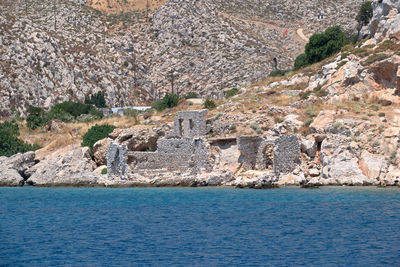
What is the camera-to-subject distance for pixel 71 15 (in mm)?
96688

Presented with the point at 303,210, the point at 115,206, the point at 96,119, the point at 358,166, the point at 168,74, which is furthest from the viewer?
the point at 168,74

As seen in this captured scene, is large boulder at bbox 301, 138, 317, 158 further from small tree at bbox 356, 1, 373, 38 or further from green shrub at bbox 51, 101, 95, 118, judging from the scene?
green shrub at bbox 51, 101, 95, 118

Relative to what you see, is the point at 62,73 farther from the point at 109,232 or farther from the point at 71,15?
the point at 109,232

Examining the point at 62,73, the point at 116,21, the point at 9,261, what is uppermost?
the point at 116,21

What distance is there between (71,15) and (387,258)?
84.0m

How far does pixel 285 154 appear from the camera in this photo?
41406 mm

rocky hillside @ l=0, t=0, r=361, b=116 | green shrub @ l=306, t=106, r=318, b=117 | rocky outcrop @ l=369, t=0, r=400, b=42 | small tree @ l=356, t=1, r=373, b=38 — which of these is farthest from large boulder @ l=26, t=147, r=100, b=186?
small tree @ l=356, t=1, r=373, b=38

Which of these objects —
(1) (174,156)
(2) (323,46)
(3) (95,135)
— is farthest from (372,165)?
(2) (323,46)

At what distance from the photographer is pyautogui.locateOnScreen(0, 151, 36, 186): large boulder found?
1923 inches

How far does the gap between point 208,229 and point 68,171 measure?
23.9 m

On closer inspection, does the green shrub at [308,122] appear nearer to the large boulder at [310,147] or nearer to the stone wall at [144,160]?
the large boulder at [310,147]

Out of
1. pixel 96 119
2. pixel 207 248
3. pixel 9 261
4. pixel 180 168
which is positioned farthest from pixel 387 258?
pixel 96 119

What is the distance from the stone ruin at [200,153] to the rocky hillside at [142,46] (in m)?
32.9

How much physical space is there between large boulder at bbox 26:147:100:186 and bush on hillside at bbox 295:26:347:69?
29787 mm
